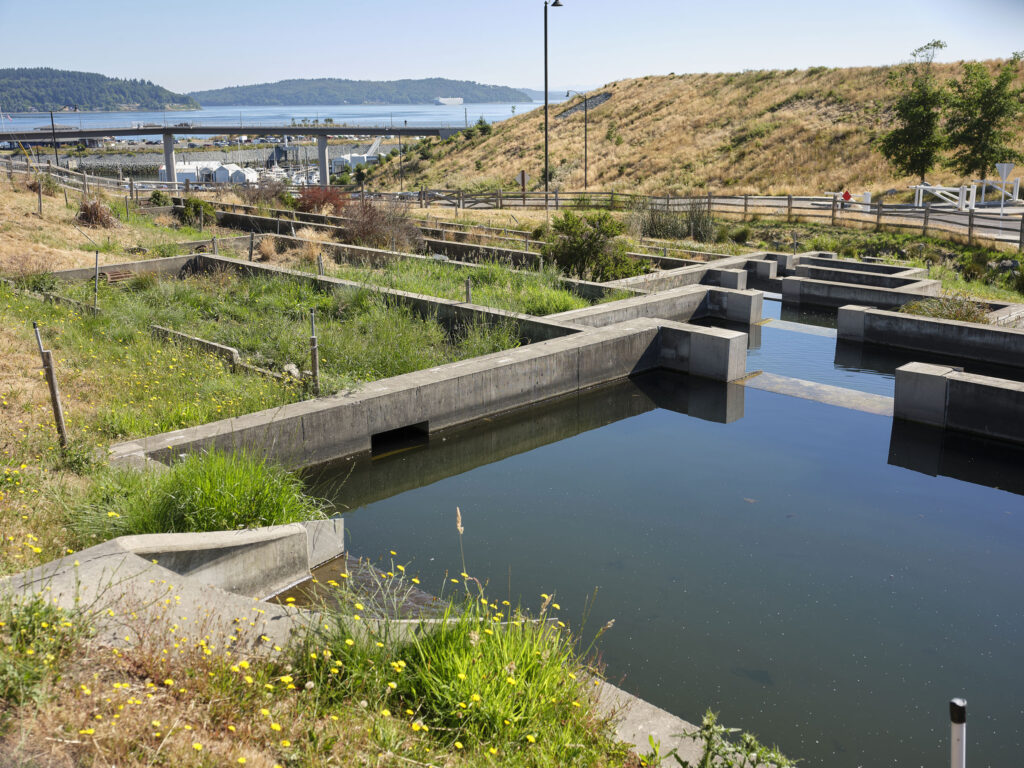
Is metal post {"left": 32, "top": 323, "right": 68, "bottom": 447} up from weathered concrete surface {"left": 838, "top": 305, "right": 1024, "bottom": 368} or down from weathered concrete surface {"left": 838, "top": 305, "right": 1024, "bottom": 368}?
up

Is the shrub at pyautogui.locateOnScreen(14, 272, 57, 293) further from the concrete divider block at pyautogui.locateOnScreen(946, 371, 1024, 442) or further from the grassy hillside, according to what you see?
the grassy hillside

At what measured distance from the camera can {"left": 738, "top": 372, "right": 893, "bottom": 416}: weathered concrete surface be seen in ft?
38.3

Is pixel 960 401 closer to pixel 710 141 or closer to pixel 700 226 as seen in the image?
pixel 700 226

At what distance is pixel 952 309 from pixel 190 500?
516 inches

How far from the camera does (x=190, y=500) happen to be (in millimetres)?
6434

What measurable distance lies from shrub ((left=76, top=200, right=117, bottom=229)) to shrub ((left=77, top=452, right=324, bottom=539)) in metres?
19.7

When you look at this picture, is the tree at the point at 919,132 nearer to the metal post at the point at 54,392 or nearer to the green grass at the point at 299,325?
the green grass at the point at 299,325

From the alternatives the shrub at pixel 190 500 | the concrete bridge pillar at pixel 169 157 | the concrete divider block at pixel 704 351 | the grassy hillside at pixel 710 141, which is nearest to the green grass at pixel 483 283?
the concrete divider block at pixel 704 351

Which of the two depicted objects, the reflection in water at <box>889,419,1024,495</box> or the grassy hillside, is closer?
the reflection in water at <box>889,419,1024,495</box>

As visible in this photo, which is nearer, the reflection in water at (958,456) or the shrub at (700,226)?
the reflection in water at (958,456)

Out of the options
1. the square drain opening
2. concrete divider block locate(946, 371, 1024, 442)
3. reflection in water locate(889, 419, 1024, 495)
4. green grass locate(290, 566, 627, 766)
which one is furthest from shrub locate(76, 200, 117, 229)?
green grass locate(290, 566, 627, 766)

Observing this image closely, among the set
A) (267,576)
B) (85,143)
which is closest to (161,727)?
(267,576)

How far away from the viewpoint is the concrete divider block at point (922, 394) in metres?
10.8

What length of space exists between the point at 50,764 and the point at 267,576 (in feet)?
10.5
